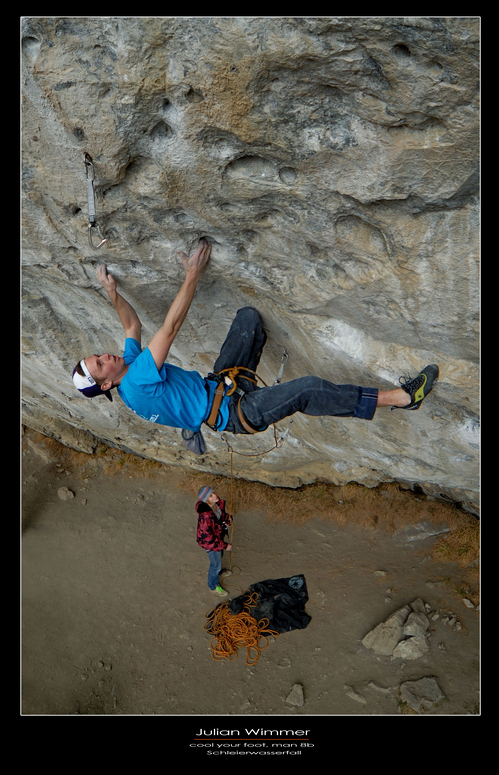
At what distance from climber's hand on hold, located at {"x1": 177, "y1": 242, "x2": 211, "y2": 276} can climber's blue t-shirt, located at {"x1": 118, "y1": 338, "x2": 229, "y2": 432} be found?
2.16ft

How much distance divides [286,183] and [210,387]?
1.59 metres

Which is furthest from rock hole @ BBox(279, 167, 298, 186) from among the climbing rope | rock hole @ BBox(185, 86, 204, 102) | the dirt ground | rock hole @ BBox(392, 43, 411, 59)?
the climbing rope

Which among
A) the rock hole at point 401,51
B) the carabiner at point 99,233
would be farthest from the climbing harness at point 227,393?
the rock hole at point 401,51

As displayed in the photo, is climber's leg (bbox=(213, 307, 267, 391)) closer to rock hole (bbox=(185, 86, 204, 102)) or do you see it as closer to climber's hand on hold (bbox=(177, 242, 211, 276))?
climber's hand on hold (bbox=(177, 242, 211, 276))

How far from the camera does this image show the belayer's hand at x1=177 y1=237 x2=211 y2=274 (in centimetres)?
371

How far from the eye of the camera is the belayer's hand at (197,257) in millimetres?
3707

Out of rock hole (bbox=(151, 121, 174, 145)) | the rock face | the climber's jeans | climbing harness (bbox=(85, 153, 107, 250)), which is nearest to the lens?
the rock face

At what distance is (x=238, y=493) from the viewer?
719 centimetres

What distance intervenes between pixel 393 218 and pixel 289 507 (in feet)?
15.3

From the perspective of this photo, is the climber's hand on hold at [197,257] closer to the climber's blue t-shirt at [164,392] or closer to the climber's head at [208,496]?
the climber's blue t-shirt at [164,392]

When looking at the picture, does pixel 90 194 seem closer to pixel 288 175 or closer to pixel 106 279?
pixel 106 279

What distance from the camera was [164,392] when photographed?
376 cm

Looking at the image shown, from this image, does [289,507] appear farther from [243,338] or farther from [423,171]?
[423,171]

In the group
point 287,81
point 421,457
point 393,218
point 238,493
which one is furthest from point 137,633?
point 287,81
